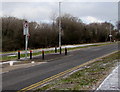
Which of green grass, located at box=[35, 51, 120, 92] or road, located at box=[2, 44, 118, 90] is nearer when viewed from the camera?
green grass, located at box=[35, 51, 120, 92]

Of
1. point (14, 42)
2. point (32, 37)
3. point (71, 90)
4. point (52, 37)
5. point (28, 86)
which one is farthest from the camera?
point (52, 37)

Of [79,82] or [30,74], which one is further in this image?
[30,74]

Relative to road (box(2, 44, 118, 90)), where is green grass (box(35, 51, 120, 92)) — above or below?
above

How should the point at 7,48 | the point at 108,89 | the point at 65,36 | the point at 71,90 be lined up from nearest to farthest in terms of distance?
the point at 108,89 → the point at 71,90 → the point at 7,48 → the point at 65,36

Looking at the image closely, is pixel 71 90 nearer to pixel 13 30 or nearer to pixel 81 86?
pixel 81 86

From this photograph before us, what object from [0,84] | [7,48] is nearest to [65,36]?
[7,48]

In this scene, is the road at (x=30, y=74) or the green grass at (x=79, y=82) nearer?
the green grass at (x=79, y=82)

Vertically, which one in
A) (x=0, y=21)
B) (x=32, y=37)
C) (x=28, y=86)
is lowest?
(x=28, y=86)

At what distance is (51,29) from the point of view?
54.5m

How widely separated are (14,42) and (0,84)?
116ft

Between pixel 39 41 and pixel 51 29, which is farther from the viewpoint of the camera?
pixel 51 29

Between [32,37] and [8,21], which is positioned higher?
[8,21]

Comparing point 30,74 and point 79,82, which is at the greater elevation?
point 79,82

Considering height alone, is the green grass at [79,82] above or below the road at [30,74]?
above
